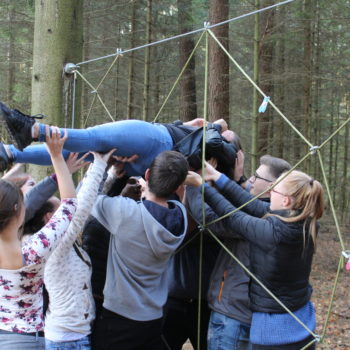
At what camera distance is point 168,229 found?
2.00 m

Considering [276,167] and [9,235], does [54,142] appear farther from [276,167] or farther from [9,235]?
[276,167]

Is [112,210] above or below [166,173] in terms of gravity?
below

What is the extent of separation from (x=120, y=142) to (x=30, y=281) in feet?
2.72

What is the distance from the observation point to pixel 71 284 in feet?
6.52

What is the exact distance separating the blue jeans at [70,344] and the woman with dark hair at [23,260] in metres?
0.04

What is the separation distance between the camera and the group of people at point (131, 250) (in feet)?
6.00

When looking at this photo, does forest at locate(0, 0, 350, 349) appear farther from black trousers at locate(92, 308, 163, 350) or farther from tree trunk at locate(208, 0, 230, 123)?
black trousers at locate(92, 308, 163, 350)

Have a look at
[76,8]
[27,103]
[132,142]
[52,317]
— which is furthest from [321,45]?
[52,317]

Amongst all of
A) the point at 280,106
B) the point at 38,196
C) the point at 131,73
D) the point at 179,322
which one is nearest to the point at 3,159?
the point at 38,196

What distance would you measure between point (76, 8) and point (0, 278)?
2150 millimetres

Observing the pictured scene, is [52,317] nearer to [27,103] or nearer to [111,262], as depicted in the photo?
[111,262]

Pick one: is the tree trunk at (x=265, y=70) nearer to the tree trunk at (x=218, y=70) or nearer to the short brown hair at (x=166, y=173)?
the tree trunk at (x=218, y=70)

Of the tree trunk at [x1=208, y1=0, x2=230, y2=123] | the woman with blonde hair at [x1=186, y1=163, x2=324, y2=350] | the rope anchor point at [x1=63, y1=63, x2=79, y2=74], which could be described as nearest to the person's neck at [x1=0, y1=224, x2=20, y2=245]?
the woman with blonde hair at [x1=186, y1=163, x2=324, y2=350]

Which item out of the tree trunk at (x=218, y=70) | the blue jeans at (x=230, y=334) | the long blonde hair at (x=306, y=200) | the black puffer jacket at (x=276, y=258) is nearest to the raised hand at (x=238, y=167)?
the black puffer jacket at (x=276, y=258)
